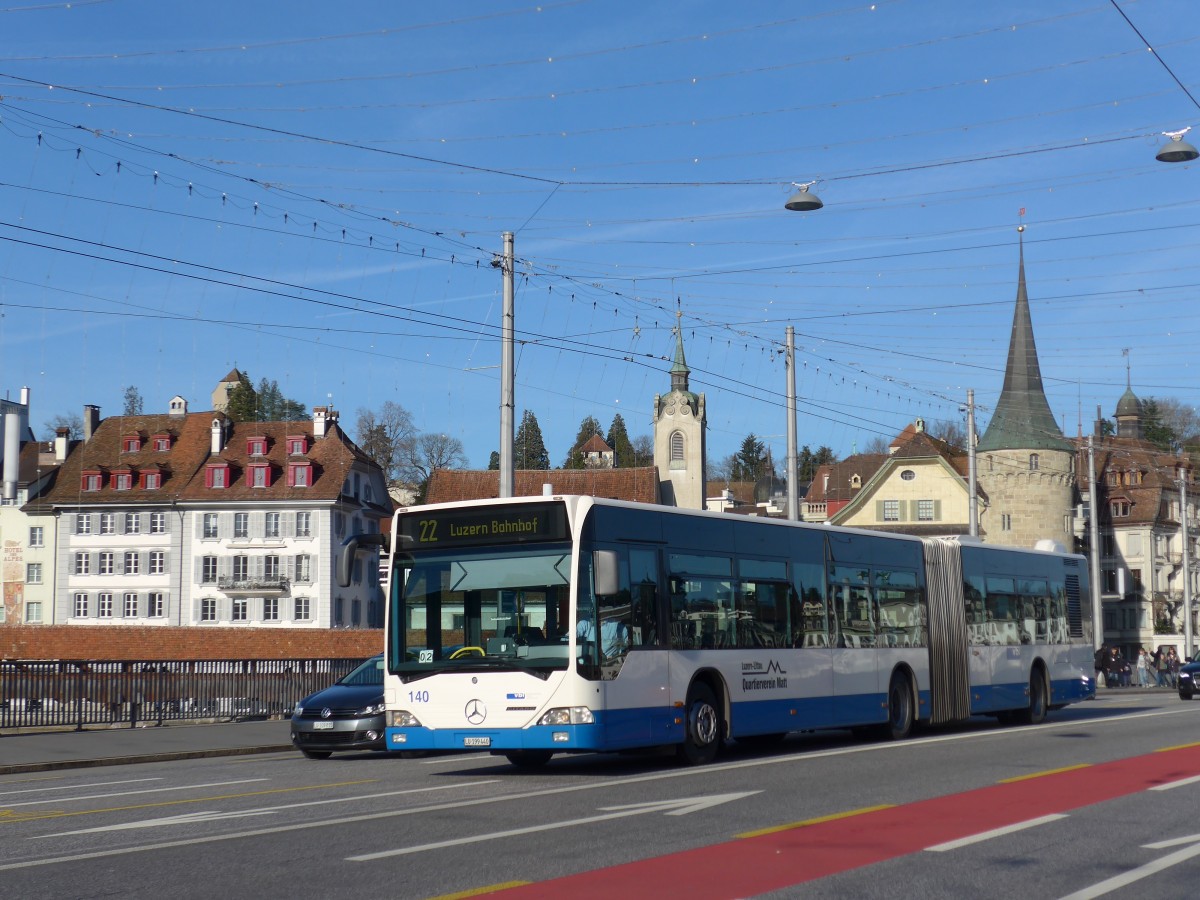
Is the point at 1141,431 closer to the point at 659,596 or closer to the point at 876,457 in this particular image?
the point at 876,457

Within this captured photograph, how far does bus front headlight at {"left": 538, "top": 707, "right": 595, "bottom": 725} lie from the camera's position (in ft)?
52.4

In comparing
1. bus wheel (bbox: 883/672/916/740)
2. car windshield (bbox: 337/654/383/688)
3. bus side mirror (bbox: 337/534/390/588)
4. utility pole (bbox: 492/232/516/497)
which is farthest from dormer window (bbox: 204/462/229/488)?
bus side mirror (bbox: 337/534/390/588)

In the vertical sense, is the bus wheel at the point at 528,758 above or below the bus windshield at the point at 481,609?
below

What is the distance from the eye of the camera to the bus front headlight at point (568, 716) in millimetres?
15984

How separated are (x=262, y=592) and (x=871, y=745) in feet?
211

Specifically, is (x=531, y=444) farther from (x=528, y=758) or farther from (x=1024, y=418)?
(x=528, y=758)

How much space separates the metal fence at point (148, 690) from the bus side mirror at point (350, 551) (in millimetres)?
11620

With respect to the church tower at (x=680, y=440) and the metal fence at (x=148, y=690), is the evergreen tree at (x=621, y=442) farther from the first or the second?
the metal fence at (x=148, y=690)

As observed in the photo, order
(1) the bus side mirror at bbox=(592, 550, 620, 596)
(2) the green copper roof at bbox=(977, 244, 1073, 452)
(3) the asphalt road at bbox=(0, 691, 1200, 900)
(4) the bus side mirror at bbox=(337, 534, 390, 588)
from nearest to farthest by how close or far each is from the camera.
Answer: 1. (3) the asphalt road at bbox=(0, 691, 1200, 900)
2. (1) the bus side mirror at bbox=(592, 550, 620, 596)
3. (4) the bus side mirror at bbox=(337, 534, 390, 588)
4. (2) the green copper roof at bbox=(977, 244, 1073, 452)

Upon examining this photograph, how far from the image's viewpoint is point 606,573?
15.9 metres

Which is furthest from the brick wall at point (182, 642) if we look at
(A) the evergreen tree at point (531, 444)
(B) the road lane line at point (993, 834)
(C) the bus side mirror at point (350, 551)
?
(A) the evergreen tree at point (531, 444)

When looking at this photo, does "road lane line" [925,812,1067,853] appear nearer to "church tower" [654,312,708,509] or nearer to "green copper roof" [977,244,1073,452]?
"green copper roof" [977,244,1073,452]

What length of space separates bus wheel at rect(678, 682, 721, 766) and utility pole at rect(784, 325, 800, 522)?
14.7m

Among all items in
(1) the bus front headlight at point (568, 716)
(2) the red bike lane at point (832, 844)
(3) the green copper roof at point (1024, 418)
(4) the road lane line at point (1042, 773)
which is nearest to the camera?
(2) the red bike lane at point (832, 844)
